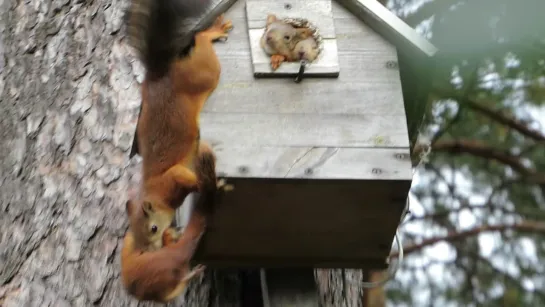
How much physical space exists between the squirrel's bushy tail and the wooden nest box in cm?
6

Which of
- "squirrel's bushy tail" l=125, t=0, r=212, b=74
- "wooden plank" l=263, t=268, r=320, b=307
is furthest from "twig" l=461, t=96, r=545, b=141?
"squirrel's bushy tail" l=125, t=0, r=212, b=74

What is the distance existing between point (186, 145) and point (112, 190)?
0.55 metres

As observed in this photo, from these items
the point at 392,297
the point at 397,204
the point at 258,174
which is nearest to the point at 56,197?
the point at 258,174

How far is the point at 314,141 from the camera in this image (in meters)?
1.41

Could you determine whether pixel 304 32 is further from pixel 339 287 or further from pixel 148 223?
pixel 339 287

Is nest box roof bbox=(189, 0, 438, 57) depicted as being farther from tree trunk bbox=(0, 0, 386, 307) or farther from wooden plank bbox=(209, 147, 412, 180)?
tree trunk bbox=(0, 0, 386, 307)

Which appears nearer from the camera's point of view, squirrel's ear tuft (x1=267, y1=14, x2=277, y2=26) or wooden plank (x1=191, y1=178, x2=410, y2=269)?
wooden plank (x1=191, y1=178, x2=410, y2=269)


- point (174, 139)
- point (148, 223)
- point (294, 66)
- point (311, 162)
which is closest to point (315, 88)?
point (294, 66)

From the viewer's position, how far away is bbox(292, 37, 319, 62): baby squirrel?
1.48 meters

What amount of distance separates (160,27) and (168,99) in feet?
0.43

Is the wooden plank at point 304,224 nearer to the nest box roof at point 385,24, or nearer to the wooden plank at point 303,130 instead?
the wooden plank at point 303,130

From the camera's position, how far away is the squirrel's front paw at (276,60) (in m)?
1.47

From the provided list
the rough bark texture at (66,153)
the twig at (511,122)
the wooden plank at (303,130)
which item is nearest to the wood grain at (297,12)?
the wooden plank at (303,130)

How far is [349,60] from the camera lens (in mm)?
1507
